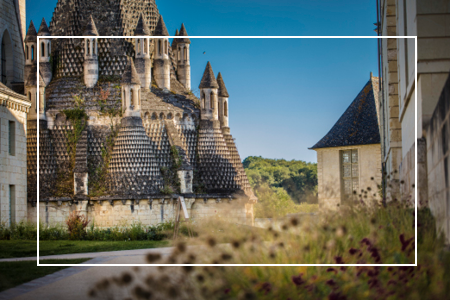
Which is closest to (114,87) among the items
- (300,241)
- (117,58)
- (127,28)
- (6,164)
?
(117,58)

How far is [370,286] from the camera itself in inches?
246

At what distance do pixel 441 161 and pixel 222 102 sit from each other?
26868mm

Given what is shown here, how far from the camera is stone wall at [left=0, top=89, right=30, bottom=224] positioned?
24.4 metres

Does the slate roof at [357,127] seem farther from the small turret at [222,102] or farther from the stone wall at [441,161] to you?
the stone wall at [441,161]

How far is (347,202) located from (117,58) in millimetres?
25454

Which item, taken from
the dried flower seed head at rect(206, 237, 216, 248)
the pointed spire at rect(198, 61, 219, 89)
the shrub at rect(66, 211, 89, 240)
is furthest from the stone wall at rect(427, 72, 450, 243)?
the pointed spire at rect(198, 61, 219, 89)

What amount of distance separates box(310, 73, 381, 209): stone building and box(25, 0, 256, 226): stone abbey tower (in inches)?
205

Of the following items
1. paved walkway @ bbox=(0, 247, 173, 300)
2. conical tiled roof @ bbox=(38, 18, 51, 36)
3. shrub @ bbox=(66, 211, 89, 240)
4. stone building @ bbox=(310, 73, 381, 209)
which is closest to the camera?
paved walkway @ bbox=(0, 247, 173, 300)

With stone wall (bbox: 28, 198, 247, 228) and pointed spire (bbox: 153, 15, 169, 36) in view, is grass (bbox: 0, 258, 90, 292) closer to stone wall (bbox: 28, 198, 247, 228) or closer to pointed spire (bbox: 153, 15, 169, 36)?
stone wall (bbox: 28, 198, 247, 228)

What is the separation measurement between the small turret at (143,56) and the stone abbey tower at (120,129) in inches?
2.3

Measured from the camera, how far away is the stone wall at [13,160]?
2444cm

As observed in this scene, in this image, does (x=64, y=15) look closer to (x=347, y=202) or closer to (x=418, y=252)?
(x=347, y=202)

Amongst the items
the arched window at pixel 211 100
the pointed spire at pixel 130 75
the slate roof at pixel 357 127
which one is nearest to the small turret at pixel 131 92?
the pointed spire at pixel 130 75

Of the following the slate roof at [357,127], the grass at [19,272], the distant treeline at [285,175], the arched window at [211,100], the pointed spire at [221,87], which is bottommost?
the grass at [19,272]
